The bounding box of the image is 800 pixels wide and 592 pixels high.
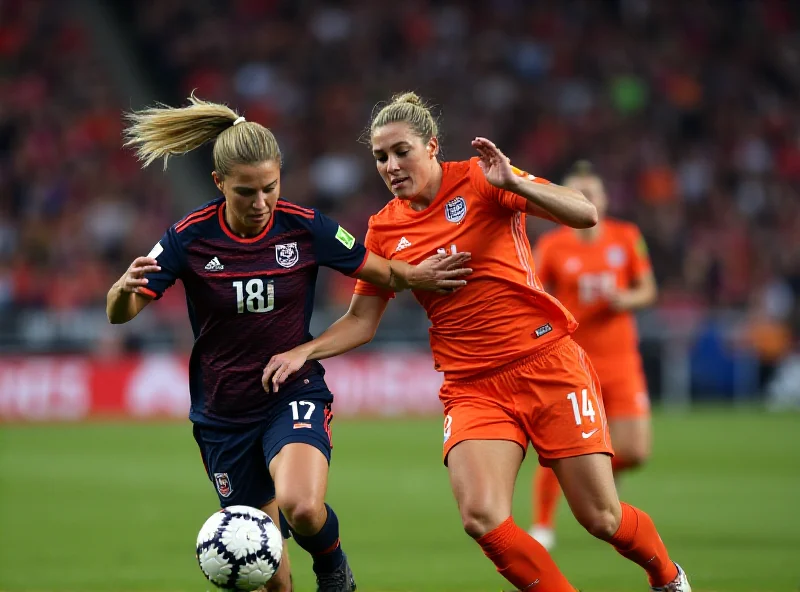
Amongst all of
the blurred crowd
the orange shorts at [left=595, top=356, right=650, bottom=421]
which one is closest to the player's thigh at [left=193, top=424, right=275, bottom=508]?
the orange shorts at [left=595, top=356, right=650, bottom=421]

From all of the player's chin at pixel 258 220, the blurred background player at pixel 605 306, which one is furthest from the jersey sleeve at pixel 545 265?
the player's chin at pixel 258 220

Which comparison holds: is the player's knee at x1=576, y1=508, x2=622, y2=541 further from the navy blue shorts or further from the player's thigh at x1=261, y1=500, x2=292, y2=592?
the player's thigh at x1=261, y1=500, x2=292, y2=592

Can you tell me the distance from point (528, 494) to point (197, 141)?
22.3 feet

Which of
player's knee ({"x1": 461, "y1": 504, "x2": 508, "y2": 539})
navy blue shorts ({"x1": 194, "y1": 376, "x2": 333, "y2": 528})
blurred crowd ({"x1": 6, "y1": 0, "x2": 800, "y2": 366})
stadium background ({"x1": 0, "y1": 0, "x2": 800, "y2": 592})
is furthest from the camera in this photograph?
blurred crowd ({"x1": 6, "y1": 0, "x2": 800, "y2": 366})

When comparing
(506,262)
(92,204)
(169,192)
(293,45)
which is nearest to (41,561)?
(506,262)

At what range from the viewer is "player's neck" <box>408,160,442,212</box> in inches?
232

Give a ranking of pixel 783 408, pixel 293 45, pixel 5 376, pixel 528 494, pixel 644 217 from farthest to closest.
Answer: pixel 293 45, pixel 644 217, pixel 783 408, pixel 5 376, pixel 528 494

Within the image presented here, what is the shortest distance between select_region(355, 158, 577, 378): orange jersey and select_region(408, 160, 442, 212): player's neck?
0.02m

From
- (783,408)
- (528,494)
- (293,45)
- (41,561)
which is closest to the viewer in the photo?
(41,561)

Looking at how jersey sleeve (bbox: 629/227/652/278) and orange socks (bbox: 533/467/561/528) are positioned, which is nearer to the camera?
orange socks (bbox: 533/467/561/528)

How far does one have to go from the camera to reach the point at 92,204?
69.0 feet

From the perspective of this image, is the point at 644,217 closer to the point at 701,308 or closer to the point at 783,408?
the point at 701,308

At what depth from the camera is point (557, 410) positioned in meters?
5.66

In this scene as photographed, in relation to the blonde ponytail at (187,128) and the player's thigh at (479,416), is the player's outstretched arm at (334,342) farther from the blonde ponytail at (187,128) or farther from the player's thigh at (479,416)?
the blonde ponytail at (187,128)
